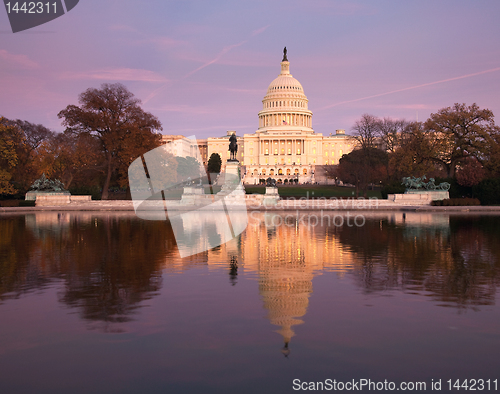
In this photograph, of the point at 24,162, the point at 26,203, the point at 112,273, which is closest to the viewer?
the point at 112,273

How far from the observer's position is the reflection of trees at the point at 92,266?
8906 mm

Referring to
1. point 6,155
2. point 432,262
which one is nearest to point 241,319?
point 432,262

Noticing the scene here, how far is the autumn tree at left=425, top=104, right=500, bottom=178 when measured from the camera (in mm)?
50344

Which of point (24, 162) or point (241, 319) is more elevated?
point (24, 162)

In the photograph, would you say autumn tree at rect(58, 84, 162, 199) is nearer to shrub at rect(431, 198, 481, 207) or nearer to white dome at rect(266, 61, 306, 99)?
shrub at rect(431, 198, 481, 207)

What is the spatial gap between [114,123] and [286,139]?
103968 millimetres

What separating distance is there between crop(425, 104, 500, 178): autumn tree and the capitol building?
92.5 meters

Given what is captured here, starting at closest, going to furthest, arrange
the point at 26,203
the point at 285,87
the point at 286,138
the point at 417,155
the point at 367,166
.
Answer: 1. the point at 26,203
2. the point at 417,155
3. the point at 367,166
4. the point at 286,138
5. the point at 285,87

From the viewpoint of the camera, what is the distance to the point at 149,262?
43.3ft

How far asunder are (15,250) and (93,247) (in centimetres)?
258

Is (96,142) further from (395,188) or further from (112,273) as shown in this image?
(112,273)

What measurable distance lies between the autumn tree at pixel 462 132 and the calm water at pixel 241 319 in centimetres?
4015

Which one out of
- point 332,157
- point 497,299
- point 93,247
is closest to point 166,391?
point 497,299

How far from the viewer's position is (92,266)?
12.5m
